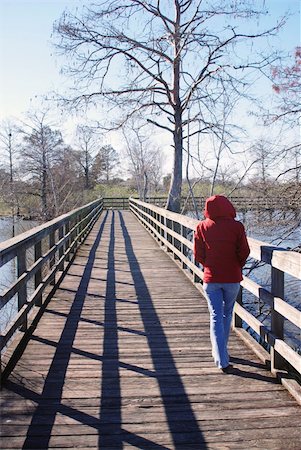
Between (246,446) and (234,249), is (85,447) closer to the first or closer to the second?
(246,446)

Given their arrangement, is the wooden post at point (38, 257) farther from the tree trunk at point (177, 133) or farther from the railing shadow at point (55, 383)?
the tree trunk at point (177, 133)

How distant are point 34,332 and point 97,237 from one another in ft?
37.2

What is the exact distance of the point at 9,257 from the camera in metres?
4.11

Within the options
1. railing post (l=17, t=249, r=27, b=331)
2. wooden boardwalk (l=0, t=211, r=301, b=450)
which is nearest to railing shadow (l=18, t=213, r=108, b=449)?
wooden boardwalk (l=0, t=211, r=301, b=450)

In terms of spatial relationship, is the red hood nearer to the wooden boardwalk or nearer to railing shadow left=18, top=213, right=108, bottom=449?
the wooden boardwalk

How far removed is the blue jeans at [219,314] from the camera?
408 centimetres

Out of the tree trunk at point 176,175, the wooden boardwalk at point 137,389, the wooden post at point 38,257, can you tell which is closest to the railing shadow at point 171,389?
the wooden boardwalk at point 137,389

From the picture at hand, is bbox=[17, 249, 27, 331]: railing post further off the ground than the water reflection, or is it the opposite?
bbox=[17, 249, 27, 331]: railing post

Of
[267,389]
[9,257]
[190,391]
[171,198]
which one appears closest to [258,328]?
[267,389]

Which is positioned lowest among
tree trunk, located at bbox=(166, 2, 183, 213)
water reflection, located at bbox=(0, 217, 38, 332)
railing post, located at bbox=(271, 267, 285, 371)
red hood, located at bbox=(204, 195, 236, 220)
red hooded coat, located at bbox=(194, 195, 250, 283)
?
water reflection, located at bbox=(0, 217, 38, 332)

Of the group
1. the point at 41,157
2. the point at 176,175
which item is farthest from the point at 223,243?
the point at 41,157

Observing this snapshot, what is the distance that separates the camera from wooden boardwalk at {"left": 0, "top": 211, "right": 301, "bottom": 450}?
9.84 feet

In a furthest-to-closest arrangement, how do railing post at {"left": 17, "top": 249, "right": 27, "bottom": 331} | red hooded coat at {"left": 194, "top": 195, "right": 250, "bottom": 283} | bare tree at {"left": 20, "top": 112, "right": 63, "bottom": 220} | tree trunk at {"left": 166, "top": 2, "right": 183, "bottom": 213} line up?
bare tree at {"left": 20, "top": 112, "right": 63, "bottom": 220} < tree trunk at {"left": 166, "top": 2, "right": 183, "bottom": 213} < railing post at {"left": 17, "top": 249, "right": 27, "bottom": 331} < red hooded coat at {"left": 194, "top": 195, "right": 250, "bottom": 283}

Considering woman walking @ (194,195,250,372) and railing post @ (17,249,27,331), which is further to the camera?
railing post @ (17,249,27,331)
